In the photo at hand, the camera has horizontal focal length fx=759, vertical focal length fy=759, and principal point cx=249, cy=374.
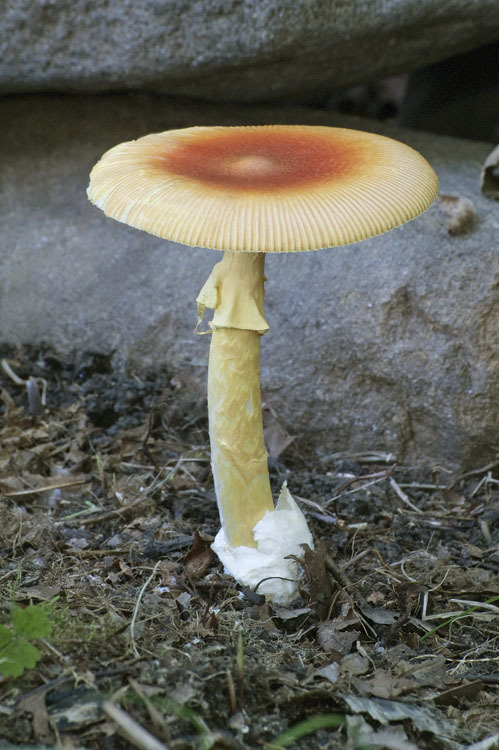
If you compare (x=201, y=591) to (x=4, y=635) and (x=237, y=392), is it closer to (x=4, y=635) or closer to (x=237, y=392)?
(x=237, y=392)

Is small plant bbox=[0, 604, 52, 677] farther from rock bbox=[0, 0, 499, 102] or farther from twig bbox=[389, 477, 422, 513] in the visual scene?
rock bbox=[0, 0, 499, 102]

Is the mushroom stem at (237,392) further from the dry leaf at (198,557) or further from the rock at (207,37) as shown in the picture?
the rock at (207,37)

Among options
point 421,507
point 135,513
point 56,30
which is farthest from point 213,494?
point 56,30

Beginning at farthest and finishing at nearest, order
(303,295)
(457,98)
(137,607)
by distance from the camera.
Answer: (457,98) → (303,295) → (137,607)

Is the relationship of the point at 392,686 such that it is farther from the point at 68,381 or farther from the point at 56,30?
the point at 56,30

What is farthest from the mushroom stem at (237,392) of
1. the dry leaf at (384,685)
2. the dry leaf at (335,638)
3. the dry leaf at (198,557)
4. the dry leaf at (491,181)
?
the dry leaf at (491,181)

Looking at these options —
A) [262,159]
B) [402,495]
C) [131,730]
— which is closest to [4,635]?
[131,730]

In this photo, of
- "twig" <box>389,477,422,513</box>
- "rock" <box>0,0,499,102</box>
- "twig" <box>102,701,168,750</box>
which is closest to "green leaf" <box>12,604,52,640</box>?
"twig" <box>102,701,168,750</box>
